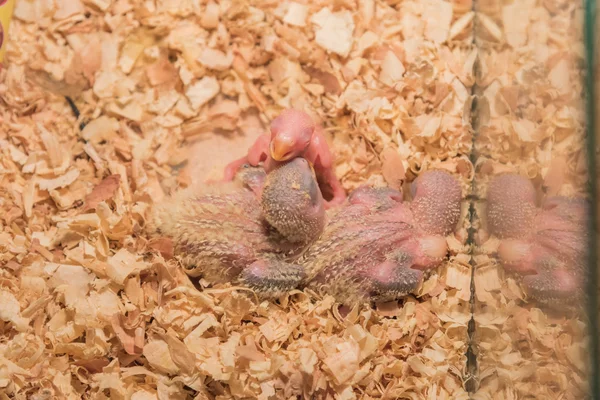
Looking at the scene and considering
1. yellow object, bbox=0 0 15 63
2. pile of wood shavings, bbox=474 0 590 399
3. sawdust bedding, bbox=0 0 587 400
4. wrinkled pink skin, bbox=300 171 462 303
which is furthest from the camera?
yellow object, bbox=0 0 15 63

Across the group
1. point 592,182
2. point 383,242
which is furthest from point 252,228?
point 592,182

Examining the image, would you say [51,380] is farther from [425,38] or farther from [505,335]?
[425,38]

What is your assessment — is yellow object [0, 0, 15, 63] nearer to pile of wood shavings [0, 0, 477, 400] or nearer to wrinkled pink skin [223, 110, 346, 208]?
pile of wood shavings [0, 0, 477, 400]

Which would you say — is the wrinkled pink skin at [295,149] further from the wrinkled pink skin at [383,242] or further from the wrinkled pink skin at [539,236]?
the wrinkled pink skin at [539,236]

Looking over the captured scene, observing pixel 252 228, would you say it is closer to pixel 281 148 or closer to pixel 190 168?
pixel 281 148

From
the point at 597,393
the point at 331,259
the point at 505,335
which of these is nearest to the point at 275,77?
the point at 331,259

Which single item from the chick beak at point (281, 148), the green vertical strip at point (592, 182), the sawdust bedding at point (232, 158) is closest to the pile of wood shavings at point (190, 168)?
the sawdust bedding at point (232, 158)

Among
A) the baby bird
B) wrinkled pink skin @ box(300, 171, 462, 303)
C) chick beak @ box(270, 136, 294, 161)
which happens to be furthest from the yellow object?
wrinkled pink skin @ box(300, 171, 462, 303)
